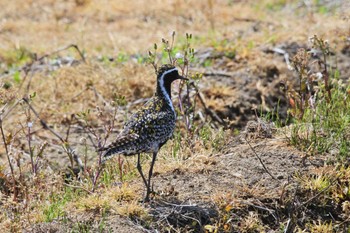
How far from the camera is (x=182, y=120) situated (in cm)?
942

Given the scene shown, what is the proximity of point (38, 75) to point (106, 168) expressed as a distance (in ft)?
12.0

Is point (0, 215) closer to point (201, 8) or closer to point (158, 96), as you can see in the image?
point (158, 96)

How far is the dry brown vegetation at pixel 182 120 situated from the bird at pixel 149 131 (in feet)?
Answer: 1.13

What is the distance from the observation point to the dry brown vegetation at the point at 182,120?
654 cm

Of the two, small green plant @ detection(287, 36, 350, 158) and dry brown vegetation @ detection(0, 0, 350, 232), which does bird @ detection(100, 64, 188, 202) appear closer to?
dry brown vegetation @ detection(0, 0, 350, 232)

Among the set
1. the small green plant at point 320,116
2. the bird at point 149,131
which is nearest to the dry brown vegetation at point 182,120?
the small green plant at point 320,116

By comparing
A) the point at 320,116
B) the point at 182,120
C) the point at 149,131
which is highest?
the point at 149,131

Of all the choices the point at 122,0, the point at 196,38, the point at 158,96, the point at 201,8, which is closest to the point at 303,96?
the point at 158,96

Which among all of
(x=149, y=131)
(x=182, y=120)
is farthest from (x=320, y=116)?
(x=182, y=120)

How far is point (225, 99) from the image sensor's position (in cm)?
1005

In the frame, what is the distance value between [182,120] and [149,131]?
2718 millimetres

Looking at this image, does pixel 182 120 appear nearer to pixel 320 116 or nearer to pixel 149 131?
pixel 320 116

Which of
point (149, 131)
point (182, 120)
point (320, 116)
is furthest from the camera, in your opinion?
point (182, 120)

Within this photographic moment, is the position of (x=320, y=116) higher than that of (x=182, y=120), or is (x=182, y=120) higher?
(x=320, y=116)
